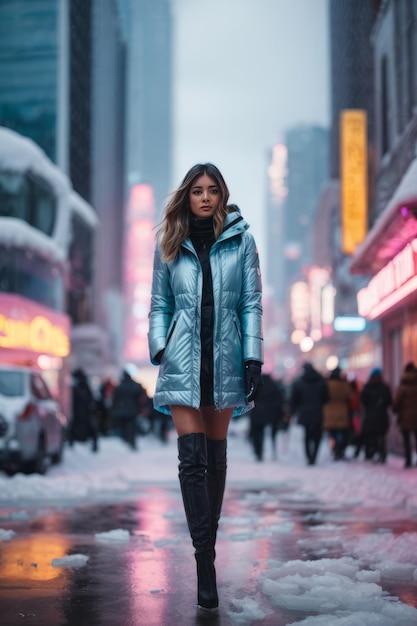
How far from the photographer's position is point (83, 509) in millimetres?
9570

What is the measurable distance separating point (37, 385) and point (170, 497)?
461 cm

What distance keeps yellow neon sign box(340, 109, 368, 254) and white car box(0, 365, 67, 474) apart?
30087 mm

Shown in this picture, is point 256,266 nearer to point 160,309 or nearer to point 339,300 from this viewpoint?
point 160,309

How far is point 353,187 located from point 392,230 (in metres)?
28.4

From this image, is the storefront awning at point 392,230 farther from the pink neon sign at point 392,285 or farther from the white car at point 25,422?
the white car at point 25,422

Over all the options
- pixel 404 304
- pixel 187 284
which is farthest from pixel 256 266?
pixel 404 304

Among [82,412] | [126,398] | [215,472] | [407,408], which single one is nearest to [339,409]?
[407,408]

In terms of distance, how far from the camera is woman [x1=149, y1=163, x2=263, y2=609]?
4.77m

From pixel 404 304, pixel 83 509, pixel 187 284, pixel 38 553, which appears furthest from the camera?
pixel 404 304

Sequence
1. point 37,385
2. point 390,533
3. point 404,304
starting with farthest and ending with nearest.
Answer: point 404,304 → point 37,385 → point 390,533

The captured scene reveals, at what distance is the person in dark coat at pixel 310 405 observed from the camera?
17609mm

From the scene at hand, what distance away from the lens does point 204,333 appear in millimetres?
4902

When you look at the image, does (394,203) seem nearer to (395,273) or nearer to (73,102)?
(395,273)

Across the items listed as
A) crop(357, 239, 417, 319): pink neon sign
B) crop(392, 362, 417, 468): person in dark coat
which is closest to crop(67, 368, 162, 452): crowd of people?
crop(357, 239, 417, 319): pink neon sign
